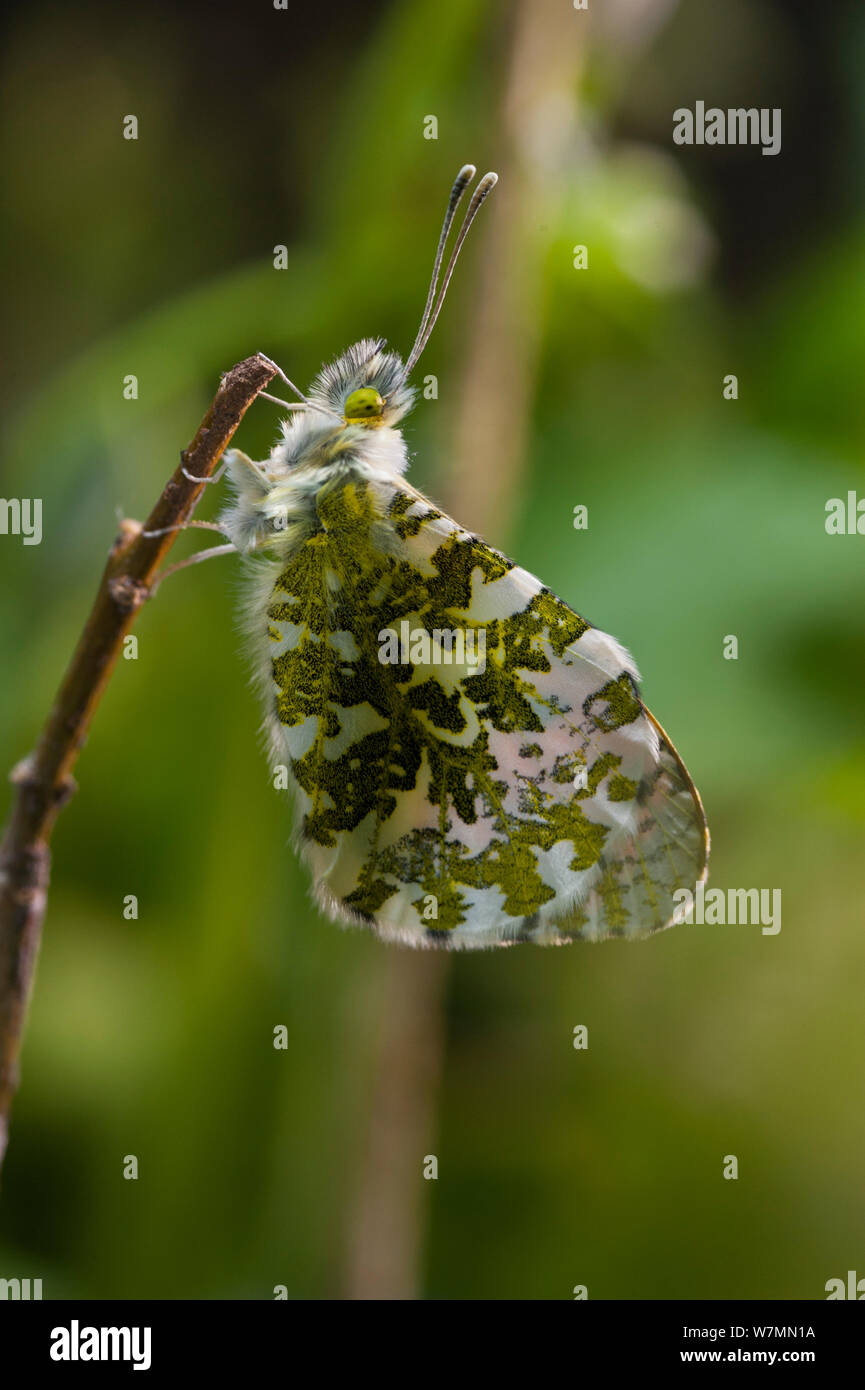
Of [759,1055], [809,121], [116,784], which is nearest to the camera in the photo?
[116,784]

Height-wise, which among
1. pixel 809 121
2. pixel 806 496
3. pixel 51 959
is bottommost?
pixel 51 959

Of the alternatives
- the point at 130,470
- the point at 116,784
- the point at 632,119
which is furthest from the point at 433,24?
the point at 116,784

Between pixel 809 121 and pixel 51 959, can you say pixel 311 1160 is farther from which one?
pixel 809 121

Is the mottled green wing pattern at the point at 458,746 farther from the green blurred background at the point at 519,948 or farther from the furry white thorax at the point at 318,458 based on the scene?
the green blurred background at the point at 519,948

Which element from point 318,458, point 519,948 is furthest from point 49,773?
point 519,948

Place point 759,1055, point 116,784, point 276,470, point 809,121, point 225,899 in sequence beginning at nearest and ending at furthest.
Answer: point 276,470 → point 225,899 → point 116,784 → point 759,1055 → point 809,121

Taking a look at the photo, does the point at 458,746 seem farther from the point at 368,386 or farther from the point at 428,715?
the point at 368,386
